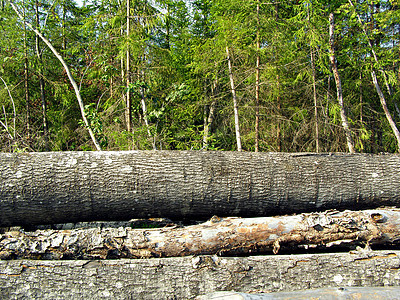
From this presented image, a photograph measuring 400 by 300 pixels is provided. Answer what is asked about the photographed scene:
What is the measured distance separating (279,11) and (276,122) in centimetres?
371

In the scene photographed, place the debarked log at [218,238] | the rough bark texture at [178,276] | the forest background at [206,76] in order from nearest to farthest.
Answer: the rough bark texture at [178,276]
the debarked log at [218,238]
the forest background at [206,76]

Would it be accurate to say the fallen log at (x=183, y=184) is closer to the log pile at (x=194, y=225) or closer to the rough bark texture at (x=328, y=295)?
the log pile at (x=194, y=225)

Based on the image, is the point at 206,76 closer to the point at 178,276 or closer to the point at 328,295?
the point at 178,276

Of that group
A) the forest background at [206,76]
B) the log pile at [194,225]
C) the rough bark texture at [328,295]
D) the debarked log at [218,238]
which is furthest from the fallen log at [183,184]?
the forest background at [206,76]

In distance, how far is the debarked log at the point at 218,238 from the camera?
311cm

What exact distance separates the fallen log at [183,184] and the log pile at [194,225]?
1cm

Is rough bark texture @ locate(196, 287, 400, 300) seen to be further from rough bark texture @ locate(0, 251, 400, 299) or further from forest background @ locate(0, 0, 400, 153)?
forest background @ locate(0, 0, 400, 153)

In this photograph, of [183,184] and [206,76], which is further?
[206,76]

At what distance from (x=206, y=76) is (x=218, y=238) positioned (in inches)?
224

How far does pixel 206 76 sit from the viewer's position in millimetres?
8070

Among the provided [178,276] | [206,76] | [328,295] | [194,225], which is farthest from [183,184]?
[206,76]

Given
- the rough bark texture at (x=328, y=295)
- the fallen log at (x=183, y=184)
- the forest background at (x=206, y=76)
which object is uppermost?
the forest background at (x=206, y=76)

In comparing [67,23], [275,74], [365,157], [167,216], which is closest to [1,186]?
[167,216]

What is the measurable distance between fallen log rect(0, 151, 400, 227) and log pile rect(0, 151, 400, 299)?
0.01 m
